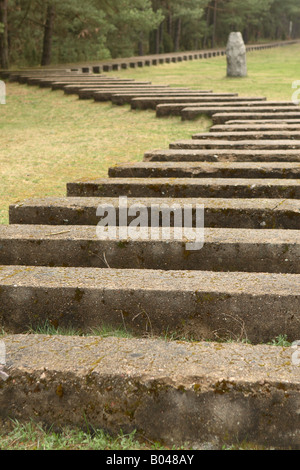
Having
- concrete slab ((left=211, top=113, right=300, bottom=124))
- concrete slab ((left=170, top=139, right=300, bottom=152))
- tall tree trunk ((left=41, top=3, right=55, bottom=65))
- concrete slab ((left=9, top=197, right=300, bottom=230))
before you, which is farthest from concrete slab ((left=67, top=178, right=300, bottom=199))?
tall tree trunk ((left=41, top=3, right=55, bottom=65))

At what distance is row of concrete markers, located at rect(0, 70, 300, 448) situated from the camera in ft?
7.18

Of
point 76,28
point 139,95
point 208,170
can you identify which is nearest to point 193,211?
point 208,170

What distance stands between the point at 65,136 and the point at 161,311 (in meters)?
6.55

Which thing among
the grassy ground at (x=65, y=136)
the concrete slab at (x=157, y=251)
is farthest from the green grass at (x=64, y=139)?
the concrete slab at (x=157, y=251)

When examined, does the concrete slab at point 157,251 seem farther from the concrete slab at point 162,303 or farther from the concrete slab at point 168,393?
the concrete slab at point 168,393

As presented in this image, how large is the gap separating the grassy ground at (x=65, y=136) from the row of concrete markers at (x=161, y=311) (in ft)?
4.73

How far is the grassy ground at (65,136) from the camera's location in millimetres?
6316

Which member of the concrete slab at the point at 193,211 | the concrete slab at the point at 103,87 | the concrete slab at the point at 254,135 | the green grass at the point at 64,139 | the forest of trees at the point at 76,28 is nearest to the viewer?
the concrete slab at the point at 193,211

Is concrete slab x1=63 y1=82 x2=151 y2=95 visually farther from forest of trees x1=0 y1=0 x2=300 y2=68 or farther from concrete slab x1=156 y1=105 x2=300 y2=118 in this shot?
forest of trees x1=0 y1=0 x2=300 y2=68

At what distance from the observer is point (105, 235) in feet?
11.5

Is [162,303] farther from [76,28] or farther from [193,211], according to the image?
[76,28]

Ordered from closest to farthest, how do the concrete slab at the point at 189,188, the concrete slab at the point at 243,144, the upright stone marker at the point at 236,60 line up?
1. the concrete slab at the point at 189,188
2. the concrete slab at the point at 243,144
3. the upright stone marker at the point at 236,60
